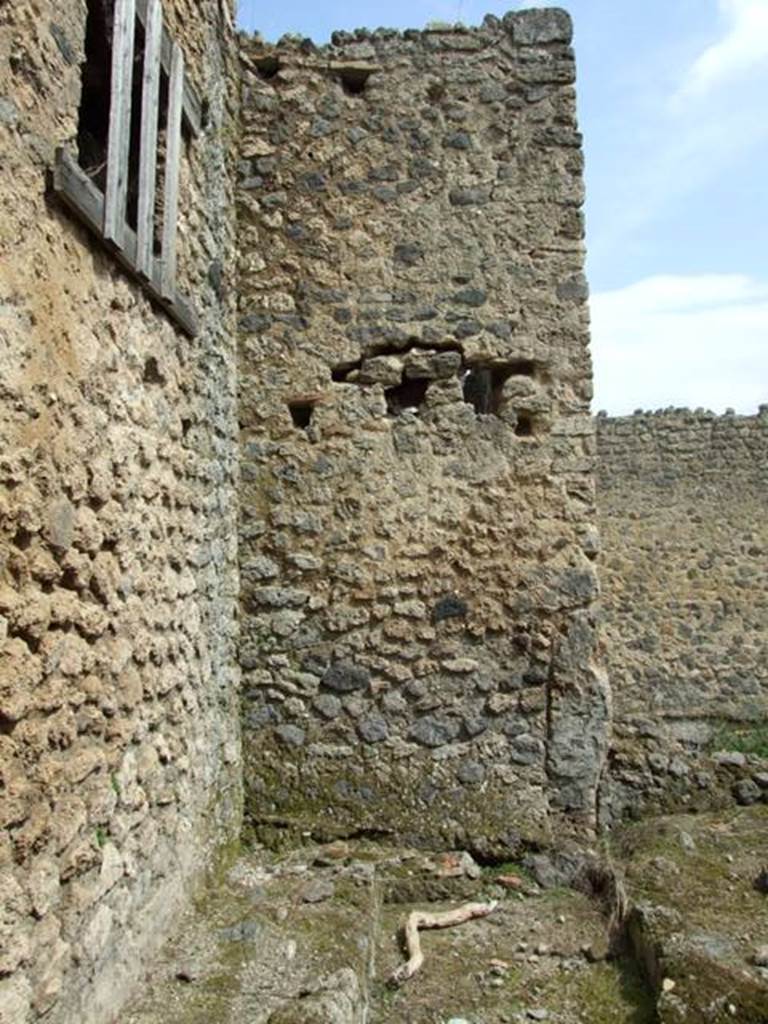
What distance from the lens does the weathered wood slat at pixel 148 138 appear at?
3295 mm

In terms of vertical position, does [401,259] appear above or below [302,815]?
above

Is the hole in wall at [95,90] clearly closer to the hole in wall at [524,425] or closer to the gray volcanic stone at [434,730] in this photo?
the hole in wall at [524,425]

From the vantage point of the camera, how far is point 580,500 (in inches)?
187

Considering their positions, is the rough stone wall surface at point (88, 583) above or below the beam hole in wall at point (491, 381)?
below

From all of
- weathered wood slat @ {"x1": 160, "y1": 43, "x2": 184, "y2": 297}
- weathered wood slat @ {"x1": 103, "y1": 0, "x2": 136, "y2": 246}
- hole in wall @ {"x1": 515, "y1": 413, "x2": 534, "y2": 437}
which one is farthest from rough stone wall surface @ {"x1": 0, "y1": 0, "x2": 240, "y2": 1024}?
hole in wall @ {"x1": 515, "y1": 413, "x2": 534, "y2": 437}

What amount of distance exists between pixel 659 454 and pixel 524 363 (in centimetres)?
881

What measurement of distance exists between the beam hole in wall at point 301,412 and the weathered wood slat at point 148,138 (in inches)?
63.6

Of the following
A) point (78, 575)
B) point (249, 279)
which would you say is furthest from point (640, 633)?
point (78, 575)

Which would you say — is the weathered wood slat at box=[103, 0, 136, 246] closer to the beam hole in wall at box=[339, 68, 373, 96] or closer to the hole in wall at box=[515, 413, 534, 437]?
the beam hole in wall at box=[339, 68, 373, 96]

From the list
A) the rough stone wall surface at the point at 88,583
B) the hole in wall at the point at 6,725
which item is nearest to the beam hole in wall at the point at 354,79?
the rough stone wall surface at the point at 88,583

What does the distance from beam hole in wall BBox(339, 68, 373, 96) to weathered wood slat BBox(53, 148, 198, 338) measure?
228cm

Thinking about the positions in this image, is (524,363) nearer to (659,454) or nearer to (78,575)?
(78,575)

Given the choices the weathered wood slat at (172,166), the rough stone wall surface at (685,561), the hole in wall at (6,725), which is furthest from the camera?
the rough stone wall surface at (685,561)

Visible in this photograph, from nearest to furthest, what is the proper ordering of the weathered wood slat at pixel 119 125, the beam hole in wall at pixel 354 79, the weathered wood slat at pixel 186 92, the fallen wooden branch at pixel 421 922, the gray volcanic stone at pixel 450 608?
the weathered wood slat at pixel 119 125 → the weathered wood slat at pixel 186 92 → the fallen wooden branch at pixel 421 922 → the gray volcanic stone at pixel 450 608 → the beam hole in wall at pixel 354 79
